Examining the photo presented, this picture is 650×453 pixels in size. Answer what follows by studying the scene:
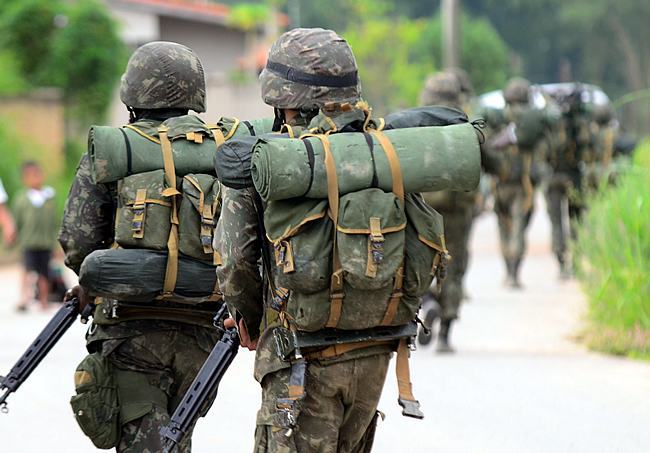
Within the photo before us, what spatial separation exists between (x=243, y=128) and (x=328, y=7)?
6433 centimetres

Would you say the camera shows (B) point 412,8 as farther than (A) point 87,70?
Yes

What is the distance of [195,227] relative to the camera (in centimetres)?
527

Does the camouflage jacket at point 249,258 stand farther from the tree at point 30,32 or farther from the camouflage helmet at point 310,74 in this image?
the tree at point 30,32

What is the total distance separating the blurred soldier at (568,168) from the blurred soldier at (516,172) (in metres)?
0.67

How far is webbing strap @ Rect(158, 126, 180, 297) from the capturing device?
5219 millimetres

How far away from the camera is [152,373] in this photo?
541cm

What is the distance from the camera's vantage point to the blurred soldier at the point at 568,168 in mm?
15102

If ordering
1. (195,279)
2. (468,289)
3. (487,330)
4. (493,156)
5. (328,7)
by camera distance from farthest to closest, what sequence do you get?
(328,7) < (468,289) < (487,330) < (493,156) < (195,279)

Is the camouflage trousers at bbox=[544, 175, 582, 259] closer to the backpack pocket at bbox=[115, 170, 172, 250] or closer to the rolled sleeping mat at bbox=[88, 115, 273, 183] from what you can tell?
the rolled sleeping mat at bbox=[88, 115, 273, 183]

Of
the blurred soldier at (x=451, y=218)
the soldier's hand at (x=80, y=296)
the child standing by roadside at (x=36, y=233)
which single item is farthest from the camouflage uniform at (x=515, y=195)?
the soldier's hand at (x=80, y=296)

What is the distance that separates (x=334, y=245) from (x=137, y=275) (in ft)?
3.97

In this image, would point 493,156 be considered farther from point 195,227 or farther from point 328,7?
point 328,7

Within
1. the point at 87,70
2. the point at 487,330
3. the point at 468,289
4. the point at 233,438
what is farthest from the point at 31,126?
the point at 233,438

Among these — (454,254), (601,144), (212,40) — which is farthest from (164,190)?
(212,40)
